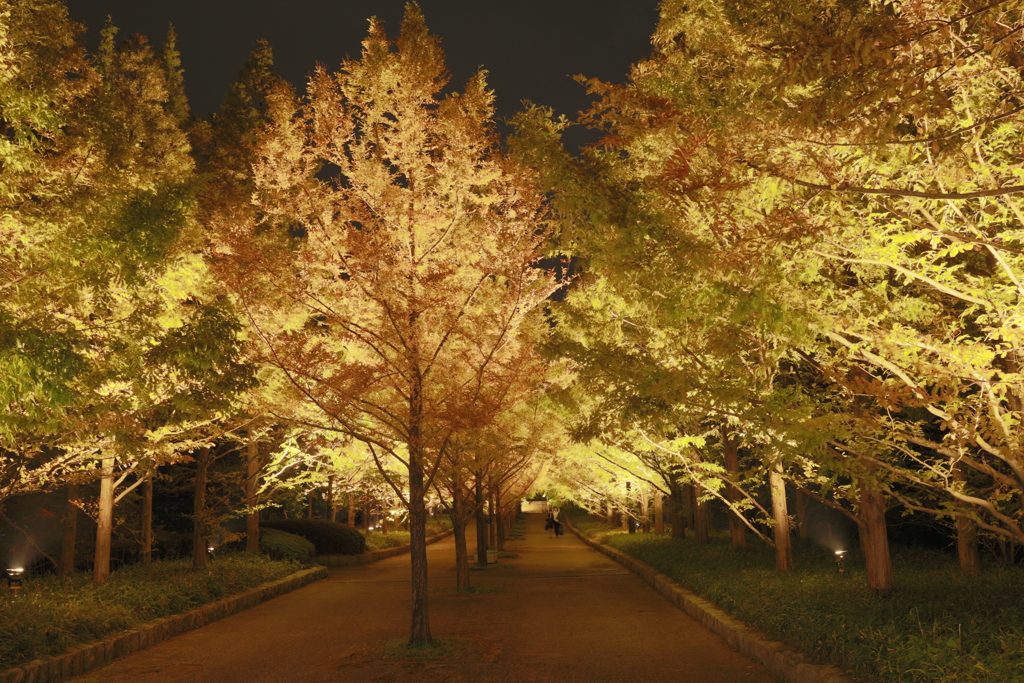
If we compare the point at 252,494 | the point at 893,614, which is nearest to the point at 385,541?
the point at 252,494

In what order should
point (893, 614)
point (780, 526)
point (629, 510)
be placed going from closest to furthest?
1. point (893, 614)
2. point (780, 526)
3. point (629, 510)

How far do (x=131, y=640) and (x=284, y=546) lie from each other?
1424 cm

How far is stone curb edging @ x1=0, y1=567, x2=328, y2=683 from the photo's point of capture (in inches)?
358

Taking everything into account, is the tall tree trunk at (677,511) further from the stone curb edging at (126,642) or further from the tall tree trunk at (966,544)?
A: the stone curb edging at (126,642)

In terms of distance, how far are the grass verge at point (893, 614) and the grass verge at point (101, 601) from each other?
877 cm

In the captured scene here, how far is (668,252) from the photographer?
291 inches

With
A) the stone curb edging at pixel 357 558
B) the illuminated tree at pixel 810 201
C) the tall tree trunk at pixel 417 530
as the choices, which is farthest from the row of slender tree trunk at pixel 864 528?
the stone curb edging at pixel 357 558

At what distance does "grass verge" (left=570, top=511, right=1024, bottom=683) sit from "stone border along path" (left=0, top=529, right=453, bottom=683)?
8.38 metres

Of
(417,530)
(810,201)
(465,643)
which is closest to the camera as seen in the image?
(810,201)

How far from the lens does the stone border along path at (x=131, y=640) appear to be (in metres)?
9.12

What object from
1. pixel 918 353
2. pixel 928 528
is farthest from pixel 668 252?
pixel 928 528

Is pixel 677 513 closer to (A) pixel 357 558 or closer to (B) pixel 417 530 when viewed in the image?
(A) pixel 357 558

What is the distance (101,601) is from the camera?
1263 centimetres

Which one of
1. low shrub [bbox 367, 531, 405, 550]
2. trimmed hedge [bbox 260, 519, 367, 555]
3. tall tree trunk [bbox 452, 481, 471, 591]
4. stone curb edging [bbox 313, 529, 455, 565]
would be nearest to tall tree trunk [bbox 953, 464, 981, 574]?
tall tree trunk [bbox 452, 481, 471, 591]
